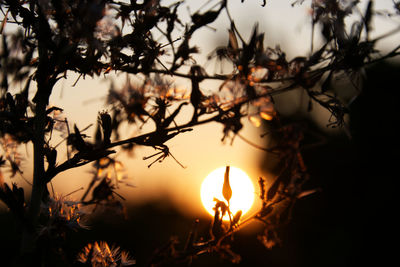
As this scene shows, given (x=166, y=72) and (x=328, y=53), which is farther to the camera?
(x=166, y=72)

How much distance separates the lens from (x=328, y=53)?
4.56ft

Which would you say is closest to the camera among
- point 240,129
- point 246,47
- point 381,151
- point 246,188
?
point 246,47

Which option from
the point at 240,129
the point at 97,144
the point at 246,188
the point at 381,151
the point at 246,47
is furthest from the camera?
the point at 381,151

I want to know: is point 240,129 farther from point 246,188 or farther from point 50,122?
point 50,122

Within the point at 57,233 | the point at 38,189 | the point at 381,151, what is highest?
the point at 381,151

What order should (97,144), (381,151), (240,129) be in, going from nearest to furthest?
1. (240,129)
2. (97,144)
3. (381,151)

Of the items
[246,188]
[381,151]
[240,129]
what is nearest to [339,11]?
[240,129]

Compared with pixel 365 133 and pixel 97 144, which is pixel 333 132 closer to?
pixel 365 133

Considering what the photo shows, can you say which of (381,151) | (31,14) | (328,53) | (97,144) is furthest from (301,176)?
(381,151)

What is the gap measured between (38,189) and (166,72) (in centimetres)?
53

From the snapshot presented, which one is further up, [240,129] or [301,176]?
[240,129]

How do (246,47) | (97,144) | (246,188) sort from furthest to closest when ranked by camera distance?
(246,188), (97,144), (246,47)

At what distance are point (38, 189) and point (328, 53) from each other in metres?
0.92

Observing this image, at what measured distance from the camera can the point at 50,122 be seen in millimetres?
1510
